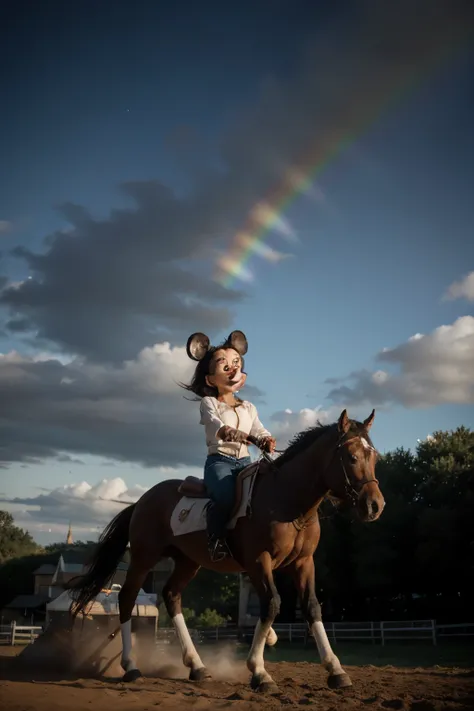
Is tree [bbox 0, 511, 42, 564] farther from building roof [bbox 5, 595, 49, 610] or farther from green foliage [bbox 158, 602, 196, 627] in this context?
green foliage [bbox 158, 602, 196, 627]

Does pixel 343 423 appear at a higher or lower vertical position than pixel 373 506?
higher

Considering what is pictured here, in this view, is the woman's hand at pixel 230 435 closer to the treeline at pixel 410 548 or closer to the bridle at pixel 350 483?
the bridle at pixel 350 483

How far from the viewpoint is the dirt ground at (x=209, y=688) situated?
5.98 meters

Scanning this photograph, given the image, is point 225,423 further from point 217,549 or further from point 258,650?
point 258,650

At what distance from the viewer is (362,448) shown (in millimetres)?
6922

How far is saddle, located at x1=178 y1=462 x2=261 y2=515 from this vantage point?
25.1ft

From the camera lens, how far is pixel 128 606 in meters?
9.09

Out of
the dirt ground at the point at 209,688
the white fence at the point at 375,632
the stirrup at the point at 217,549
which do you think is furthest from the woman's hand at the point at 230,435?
the white fence at the point at 375,632

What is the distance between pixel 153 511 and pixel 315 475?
287 cm

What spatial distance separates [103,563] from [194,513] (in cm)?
236

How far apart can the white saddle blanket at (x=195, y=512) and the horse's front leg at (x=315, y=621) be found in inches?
33.3

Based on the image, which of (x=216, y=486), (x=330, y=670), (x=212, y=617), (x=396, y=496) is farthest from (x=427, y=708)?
(x=212, y=617)

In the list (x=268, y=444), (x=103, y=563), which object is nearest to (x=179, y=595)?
(x=103, y=563)

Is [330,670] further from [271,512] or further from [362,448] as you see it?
[362,448]
